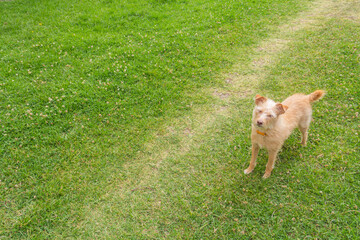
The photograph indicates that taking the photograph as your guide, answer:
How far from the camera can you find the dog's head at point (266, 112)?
3.45 m

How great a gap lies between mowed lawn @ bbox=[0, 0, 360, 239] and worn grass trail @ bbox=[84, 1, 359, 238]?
0.08ft

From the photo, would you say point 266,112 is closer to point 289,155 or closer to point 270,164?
point 270,164

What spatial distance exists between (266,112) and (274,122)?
31 centimetres

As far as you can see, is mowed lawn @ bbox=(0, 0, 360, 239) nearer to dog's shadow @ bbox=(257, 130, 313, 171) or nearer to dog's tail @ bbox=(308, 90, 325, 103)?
dog's shadow @ bbox=(257, 130, 313, 171)

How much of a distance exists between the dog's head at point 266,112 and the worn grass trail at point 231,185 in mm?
1356

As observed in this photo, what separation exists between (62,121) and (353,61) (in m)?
9.03

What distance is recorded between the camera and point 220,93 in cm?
655


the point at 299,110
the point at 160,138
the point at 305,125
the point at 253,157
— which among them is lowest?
the point at 160,138

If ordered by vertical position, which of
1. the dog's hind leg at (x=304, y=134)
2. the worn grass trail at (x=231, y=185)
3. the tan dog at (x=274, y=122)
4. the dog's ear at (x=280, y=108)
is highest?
the dog's ear at (x=280, y=108)

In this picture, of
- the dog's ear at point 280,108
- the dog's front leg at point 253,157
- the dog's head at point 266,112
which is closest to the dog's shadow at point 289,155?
the dog's front leg at point 253,157

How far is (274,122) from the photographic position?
12.0 feet

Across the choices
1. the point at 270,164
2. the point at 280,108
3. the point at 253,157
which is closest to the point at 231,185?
the point at 253,157

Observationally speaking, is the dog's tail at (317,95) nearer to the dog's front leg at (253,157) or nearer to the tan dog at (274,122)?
the tan dog at (274,122)

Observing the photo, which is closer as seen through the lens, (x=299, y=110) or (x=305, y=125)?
(x=299, y=110)
